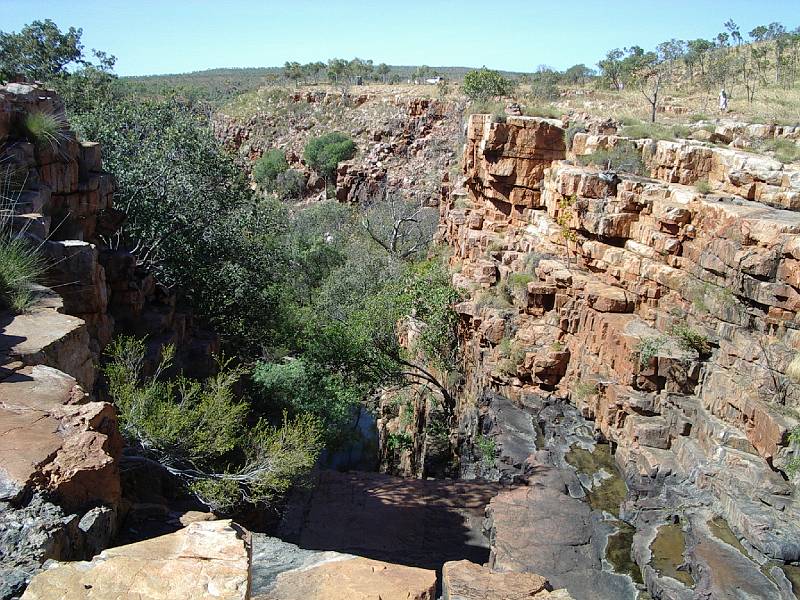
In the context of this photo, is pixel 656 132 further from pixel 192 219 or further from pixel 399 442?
pixel 192 219

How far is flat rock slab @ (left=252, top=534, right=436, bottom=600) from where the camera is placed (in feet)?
13.9

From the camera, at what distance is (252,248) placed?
16.4 metres

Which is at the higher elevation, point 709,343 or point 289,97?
point 289,97

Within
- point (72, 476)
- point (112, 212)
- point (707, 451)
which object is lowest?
point (707, 451)

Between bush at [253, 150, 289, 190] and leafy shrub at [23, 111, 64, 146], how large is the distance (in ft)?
117

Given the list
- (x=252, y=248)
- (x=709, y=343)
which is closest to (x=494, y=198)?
(x=252, y=248)

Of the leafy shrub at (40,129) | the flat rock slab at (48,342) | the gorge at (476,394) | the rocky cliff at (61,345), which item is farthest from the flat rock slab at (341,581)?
the leafy shrub at (40,129)

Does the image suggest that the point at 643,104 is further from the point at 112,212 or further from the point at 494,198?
the point at 112,212

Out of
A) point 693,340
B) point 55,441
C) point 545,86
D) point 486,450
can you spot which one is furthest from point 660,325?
point 545,86

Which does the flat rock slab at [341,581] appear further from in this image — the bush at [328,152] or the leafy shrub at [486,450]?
the bush at [328,152]

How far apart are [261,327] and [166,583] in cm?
1320

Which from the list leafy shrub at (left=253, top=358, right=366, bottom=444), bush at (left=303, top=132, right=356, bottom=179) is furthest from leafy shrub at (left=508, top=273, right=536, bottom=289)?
bush at (left=303, top=132, right=356, bottom=179)

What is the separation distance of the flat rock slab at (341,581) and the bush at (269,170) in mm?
43274

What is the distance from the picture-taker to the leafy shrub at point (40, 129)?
34.8 feet
